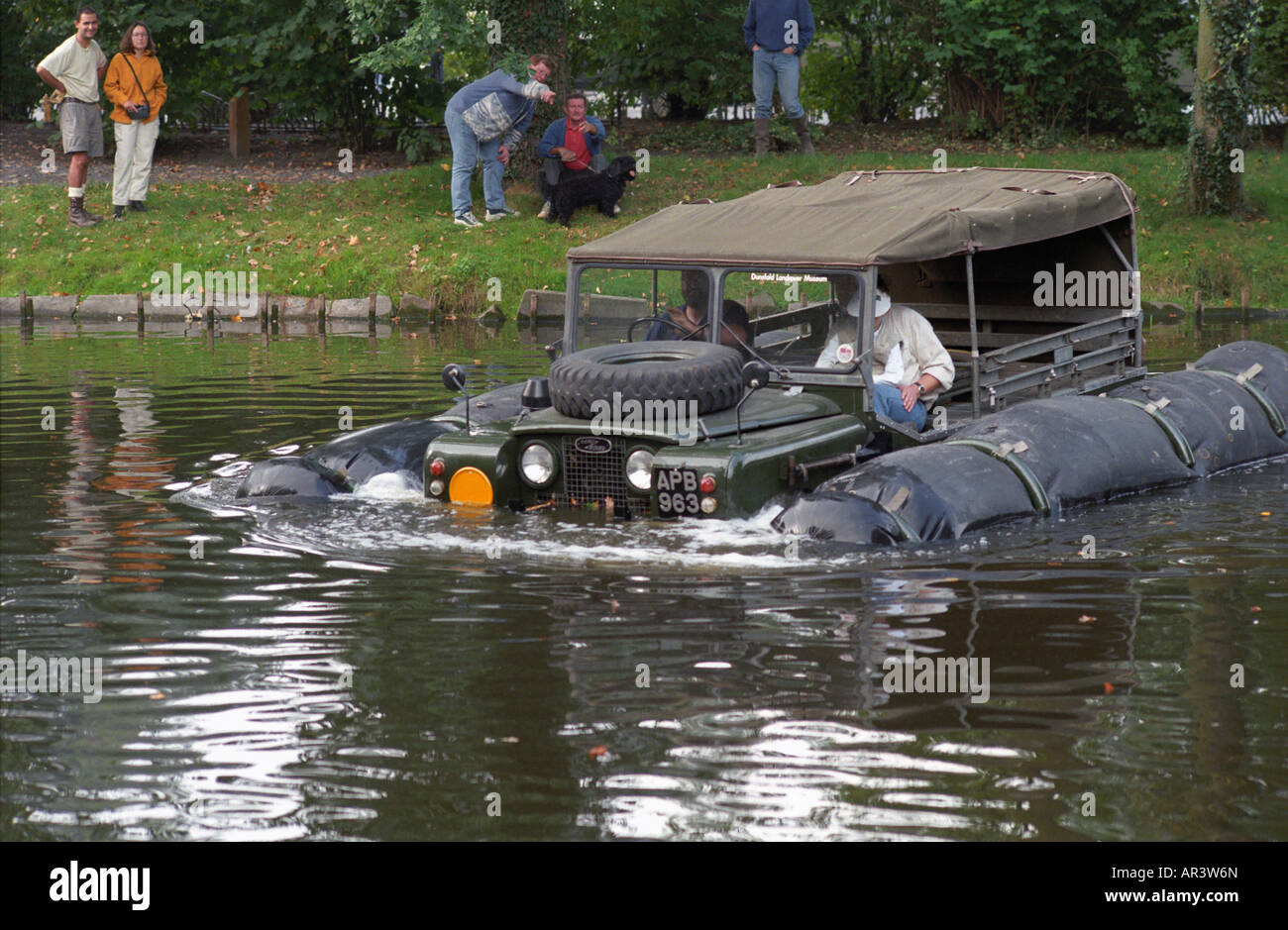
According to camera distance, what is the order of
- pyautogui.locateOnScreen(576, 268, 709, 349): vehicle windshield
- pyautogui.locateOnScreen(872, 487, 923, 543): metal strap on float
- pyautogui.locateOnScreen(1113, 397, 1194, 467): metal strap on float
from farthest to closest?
pyautogui.locateOnScreen(1113, 397, 1194, 467): metal strap on float, pyautogui.locateOnScreen(576, 268, 709, 349): vehicle windshield, pyautogui.locateOnScreen(872, 487, 923, 543): metal strap on float

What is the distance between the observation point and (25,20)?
102ft

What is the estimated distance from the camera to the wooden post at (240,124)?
92.2 ft

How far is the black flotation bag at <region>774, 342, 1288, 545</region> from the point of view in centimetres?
932

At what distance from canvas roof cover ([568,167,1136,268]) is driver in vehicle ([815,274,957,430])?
36 cm

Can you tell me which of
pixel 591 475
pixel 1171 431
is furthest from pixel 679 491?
pixel 1171 431

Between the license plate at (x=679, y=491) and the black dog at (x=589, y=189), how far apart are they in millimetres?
14265

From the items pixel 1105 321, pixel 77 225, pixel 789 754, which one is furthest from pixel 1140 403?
pixel 77 225

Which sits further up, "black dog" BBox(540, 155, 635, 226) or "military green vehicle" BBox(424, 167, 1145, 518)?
"black dog" BBox(540, 155, 635, 226)

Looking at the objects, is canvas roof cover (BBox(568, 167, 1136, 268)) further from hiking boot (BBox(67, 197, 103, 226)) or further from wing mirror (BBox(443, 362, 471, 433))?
hiking boot (BBox(67, 197, 103, 226))

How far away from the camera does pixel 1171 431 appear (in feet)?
37.3

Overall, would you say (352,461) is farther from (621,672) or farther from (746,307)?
(621,672)

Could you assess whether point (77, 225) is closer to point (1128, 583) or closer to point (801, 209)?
point (801, 209)

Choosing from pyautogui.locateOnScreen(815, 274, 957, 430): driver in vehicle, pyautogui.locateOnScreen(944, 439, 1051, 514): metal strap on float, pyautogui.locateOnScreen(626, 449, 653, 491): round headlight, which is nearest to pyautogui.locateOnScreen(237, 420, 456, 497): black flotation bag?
pyautogui.locateOnScreen(626, 449, 653, 491): round headlight

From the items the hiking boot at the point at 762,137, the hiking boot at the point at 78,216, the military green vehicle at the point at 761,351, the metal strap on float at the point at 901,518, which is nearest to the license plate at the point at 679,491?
the military green vehicle at the point at 761,351
